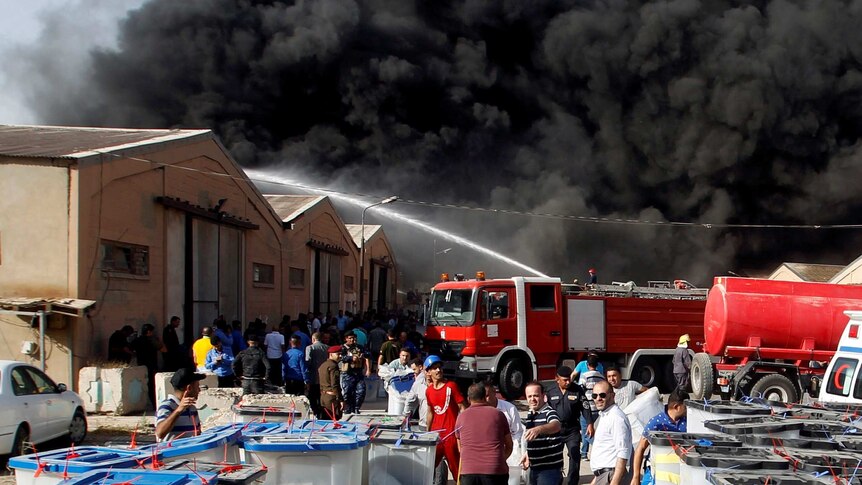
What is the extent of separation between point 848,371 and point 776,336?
5.01 m

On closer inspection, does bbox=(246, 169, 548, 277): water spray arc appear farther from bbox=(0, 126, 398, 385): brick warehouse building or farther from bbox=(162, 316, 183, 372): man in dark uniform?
bbox=(162, 316, 183, 372): man in dark uniform

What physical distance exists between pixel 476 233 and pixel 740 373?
27.2m

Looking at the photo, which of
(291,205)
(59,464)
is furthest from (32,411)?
(291,205)

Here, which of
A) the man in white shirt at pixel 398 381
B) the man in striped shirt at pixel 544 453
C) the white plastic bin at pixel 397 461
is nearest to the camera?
the white plastic bin at pixel 397 461

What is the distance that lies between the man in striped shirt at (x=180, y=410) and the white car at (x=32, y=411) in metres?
3.23

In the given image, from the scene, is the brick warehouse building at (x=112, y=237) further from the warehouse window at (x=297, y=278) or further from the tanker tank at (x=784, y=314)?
the tanker tank at (x=784, y=314)

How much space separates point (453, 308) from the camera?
16078 millimetres

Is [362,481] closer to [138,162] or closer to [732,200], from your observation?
[138,162]

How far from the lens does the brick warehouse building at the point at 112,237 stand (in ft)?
41.6

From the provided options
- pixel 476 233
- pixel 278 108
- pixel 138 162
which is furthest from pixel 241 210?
pixel 278 108

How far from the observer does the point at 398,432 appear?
6.02 metres

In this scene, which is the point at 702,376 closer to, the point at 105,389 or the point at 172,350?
the point at 172,350

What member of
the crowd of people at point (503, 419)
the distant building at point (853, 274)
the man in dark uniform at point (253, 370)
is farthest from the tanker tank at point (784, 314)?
the distant building at point (853, 274)

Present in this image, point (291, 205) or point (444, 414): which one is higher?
point (291, 205)
